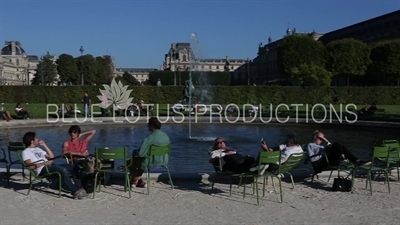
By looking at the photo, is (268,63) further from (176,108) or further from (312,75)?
(176,108)

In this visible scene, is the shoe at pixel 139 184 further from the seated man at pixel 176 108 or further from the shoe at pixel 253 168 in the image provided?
the seated man at pixel 176 108

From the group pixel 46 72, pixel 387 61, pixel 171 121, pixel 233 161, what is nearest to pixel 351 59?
pixel 387 61

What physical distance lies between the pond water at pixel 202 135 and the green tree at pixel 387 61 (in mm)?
30919

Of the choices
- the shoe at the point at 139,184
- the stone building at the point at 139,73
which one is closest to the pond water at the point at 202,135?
the shoe at the point at 139,184

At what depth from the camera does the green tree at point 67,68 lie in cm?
9106

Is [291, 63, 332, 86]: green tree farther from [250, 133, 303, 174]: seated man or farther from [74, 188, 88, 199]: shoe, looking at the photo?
[74, 188, 88, 199]: shoe

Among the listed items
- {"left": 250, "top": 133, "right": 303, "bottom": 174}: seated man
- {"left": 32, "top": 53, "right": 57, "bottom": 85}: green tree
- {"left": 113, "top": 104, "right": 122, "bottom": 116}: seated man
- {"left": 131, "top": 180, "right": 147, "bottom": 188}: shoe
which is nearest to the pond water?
{"left": 131, "top": 180, "right": 147, "bottom": 188}: shoe

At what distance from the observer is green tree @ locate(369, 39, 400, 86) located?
4956 centimetres

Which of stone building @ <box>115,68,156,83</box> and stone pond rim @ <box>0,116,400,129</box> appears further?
stone building @ <box>115,68,156,83</box>

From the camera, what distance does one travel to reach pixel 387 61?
165ft

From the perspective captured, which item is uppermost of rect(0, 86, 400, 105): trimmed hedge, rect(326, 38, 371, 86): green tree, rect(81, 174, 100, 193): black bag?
rect(326, 38, 371, 86): green tree

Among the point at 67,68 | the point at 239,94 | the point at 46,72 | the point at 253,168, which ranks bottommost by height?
the point at 253,168

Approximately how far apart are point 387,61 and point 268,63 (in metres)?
68.5

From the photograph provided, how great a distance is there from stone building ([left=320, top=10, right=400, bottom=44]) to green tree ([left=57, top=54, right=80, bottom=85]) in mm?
51336
